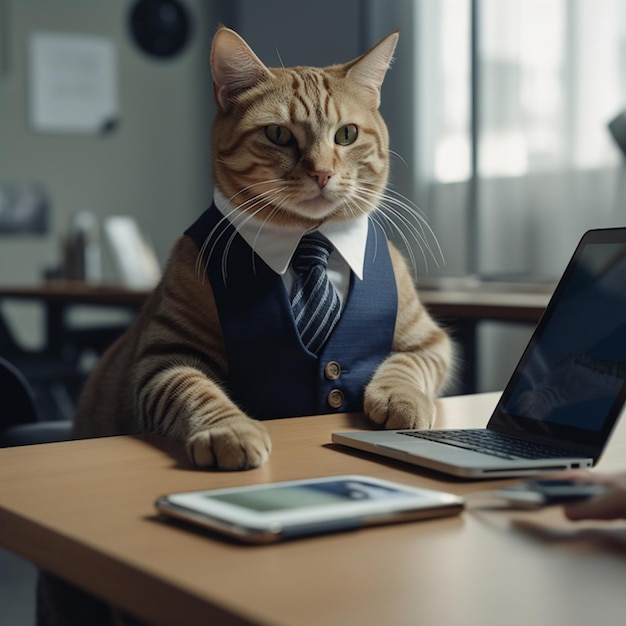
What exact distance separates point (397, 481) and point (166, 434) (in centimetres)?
36

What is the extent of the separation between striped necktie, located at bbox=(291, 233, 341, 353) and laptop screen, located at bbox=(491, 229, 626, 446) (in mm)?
285

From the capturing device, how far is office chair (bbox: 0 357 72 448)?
1372 mm

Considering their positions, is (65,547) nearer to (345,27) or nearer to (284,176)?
(284,176)

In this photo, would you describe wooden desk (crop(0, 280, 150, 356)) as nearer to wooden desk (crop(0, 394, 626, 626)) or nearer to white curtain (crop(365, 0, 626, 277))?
white curtain (crop(365, 0, 626, 277))

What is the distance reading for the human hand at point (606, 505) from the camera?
63cm

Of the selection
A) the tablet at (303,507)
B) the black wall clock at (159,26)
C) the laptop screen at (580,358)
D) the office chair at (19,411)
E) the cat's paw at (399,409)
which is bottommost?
the office chair at (19,411)

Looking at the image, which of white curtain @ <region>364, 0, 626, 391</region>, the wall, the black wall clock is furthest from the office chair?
the black wall clock

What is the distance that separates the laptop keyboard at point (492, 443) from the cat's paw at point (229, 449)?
17cm

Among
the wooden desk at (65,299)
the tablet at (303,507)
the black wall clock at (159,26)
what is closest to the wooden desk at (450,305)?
the wooden desk at (65,299)

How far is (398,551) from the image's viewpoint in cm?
61

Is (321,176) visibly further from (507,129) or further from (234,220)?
(507,129)

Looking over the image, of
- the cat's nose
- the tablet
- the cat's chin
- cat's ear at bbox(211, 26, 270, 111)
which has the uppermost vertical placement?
cat's ear at bbox(211, 26, 270, 111)

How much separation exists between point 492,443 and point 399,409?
0.56 feet

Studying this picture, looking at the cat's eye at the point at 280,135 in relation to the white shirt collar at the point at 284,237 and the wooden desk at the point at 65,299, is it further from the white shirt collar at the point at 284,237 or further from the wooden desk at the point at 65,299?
the wooden desk at the point at 65,299
